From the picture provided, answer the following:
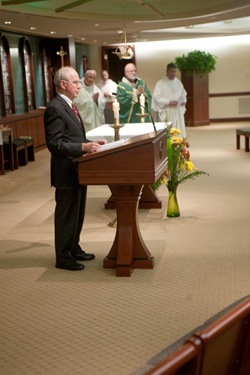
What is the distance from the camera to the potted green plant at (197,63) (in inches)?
631

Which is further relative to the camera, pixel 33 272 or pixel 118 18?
pixel 118 18

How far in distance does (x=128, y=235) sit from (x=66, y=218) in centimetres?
47

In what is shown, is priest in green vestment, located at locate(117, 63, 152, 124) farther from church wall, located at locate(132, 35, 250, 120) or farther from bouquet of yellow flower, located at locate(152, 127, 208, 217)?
church wall, located at locate(132, 35, 250, 120)

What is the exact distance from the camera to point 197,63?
16.0 metres

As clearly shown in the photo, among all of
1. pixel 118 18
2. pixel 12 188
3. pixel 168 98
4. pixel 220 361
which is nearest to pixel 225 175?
pixel 168 98

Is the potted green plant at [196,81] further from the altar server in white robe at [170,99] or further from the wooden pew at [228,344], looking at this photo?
the wooden pew at [228,344]

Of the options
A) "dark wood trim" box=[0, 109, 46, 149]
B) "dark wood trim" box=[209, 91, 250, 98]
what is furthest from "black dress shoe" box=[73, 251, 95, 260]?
"dark wood trim" box=[209, 91, 250, 98]

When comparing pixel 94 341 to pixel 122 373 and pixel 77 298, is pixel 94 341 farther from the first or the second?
pixel 77 298

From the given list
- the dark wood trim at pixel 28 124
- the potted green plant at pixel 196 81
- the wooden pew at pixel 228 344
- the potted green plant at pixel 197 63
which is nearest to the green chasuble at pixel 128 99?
the dark wood trim at pixel 28 124

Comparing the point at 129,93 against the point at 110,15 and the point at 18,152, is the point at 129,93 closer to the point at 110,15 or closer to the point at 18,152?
the point at 18,152

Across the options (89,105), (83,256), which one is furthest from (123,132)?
(89,105)

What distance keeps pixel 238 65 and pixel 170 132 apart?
12684 mm

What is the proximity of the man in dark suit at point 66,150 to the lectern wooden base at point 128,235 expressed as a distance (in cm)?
31

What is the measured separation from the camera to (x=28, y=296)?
394cm
